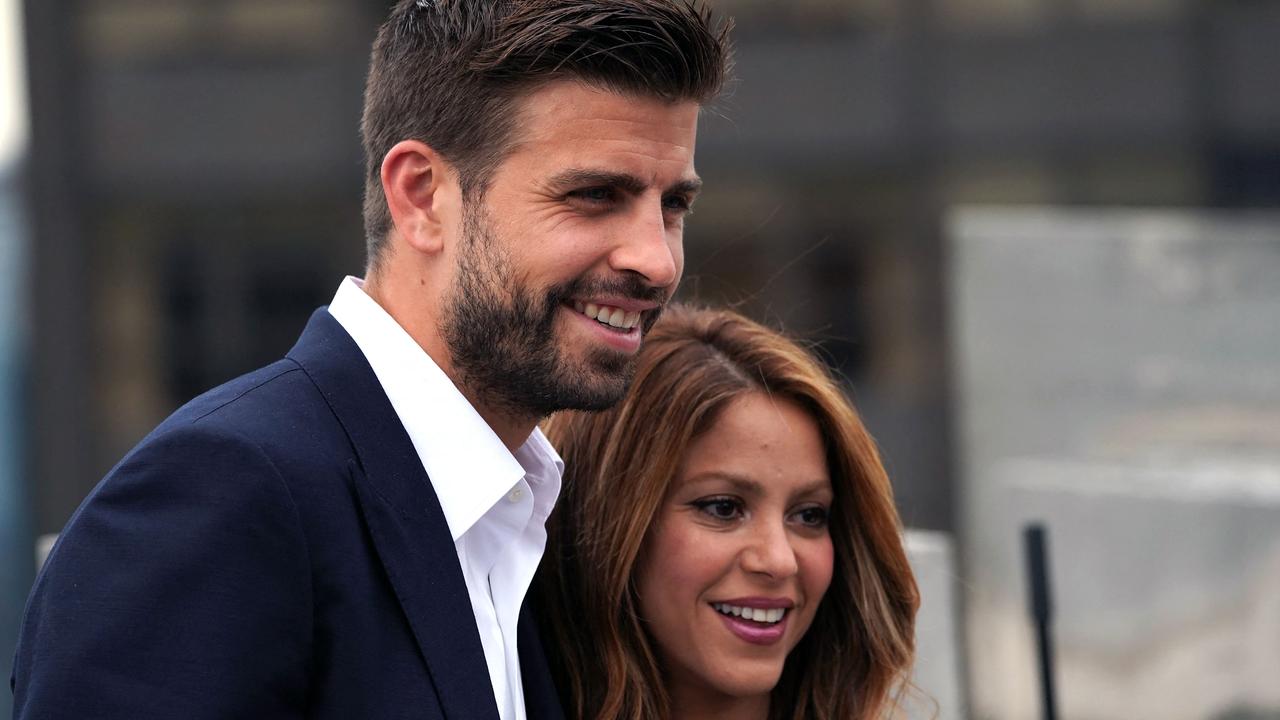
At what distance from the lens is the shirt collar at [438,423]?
249cm

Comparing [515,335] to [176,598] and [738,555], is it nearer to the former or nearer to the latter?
[176,598]

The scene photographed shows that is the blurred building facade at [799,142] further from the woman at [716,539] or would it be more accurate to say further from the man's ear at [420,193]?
the man's ear at [420,193]

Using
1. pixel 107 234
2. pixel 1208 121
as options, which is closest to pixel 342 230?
pixel 107 234

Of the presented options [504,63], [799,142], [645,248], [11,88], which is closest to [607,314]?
[645,248]

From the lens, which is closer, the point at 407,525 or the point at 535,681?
the point at 407,525

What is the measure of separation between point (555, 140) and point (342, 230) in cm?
1750

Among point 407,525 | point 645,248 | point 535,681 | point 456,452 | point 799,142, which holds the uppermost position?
point 799,142

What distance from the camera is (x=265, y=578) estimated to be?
2.09 metres

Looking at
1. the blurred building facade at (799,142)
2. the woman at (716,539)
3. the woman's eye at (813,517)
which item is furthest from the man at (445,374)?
the blurred building facade at (799,142)

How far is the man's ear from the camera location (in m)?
2.50

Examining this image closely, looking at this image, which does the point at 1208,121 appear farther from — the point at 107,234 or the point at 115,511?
the point at 115,511

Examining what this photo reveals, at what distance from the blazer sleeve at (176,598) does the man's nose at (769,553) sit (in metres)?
1.09

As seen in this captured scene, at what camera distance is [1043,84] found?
62.7ft

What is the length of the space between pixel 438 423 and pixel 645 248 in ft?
1.40
